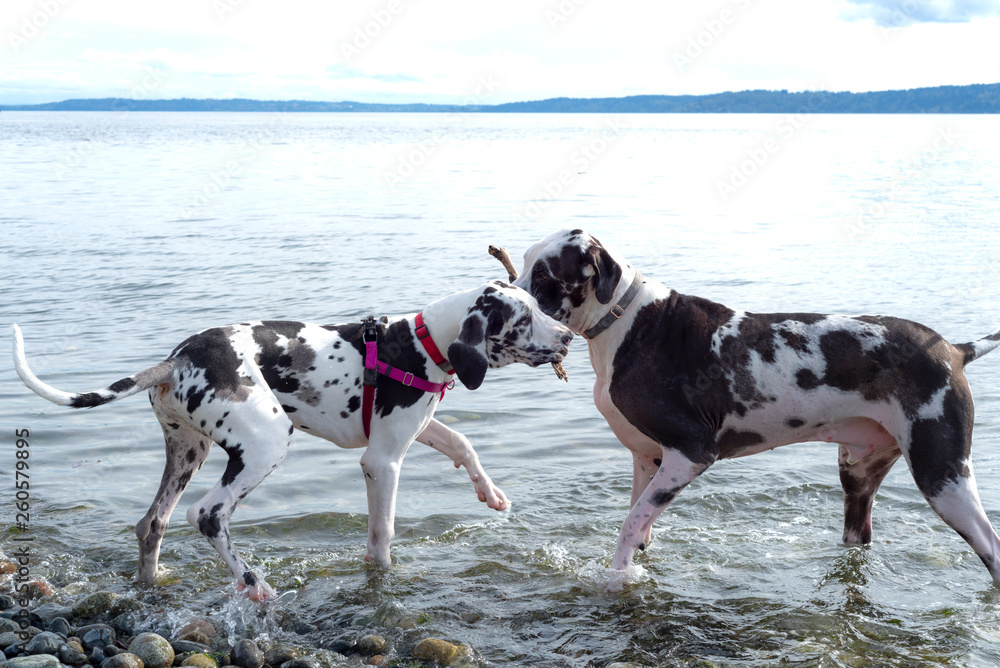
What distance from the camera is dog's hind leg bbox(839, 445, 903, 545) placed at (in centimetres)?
598

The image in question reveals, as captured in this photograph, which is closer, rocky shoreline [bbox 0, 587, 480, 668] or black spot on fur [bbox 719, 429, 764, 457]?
rocky shoreline [bbox 0, 587, 480, 668]

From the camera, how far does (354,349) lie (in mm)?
5988

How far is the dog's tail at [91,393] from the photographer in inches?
191

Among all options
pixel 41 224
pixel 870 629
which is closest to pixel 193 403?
pixel 870 629

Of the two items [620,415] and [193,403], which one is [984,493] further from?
[193,403]

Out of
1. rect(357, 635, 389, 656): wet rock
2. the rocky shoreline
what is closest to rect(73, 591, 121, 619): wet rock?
the rocky shoreline

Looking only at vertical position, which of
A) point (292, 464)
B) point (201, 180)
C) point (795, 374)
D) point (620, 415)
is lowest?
point (201, 180)

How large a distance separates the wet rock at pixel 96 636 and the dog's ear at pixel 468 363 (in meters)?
2.41

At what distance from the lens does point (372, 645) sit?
5.22 metres

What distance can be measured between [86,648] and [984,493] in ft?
21.1

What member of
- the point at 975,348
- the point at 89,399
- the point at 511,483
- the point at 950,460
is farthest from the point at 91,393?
the point at 975,348

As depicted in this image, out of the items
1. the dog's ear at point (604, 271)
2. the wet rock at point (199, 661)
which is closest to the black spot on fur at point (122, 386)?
the wet rock at point (199, 661)
